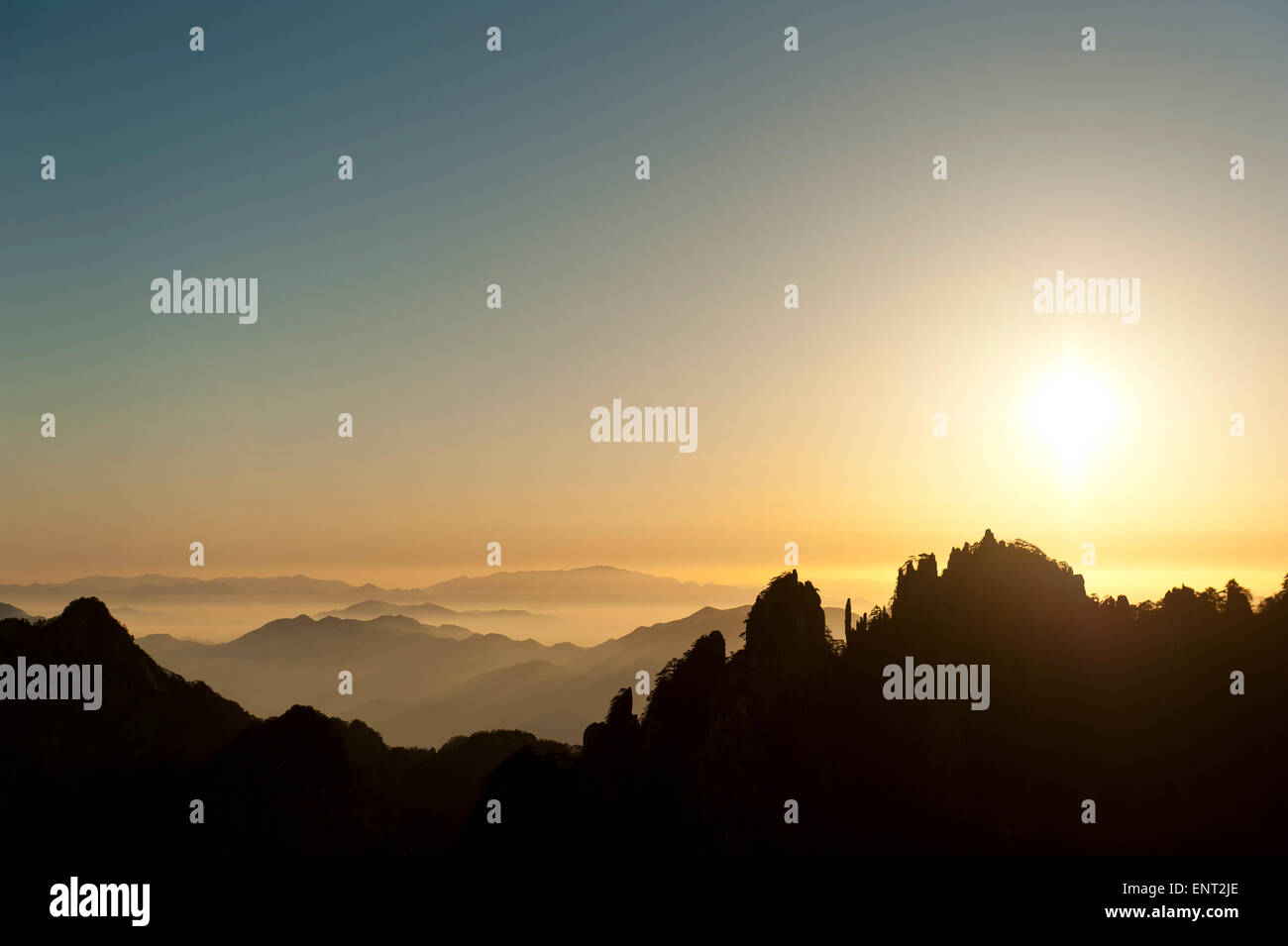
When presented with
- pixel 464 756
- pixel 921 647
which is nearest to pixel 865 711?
pixel 921 647

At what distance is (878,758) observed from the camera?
3469 inches

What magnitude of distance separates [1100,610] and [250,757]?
101 m

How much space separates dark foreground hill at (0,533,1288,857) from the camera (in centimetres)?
8250

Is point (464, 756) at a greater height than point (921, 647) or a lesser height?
lesser

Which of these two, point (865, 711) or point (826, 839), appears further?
point (865, 711)

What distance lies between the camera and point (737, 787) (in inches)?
3041

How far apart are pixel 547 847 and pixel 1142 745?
6256 cm

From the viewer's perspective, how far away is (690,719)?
88.9m

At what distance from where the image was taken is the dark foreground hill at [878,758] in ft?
271
